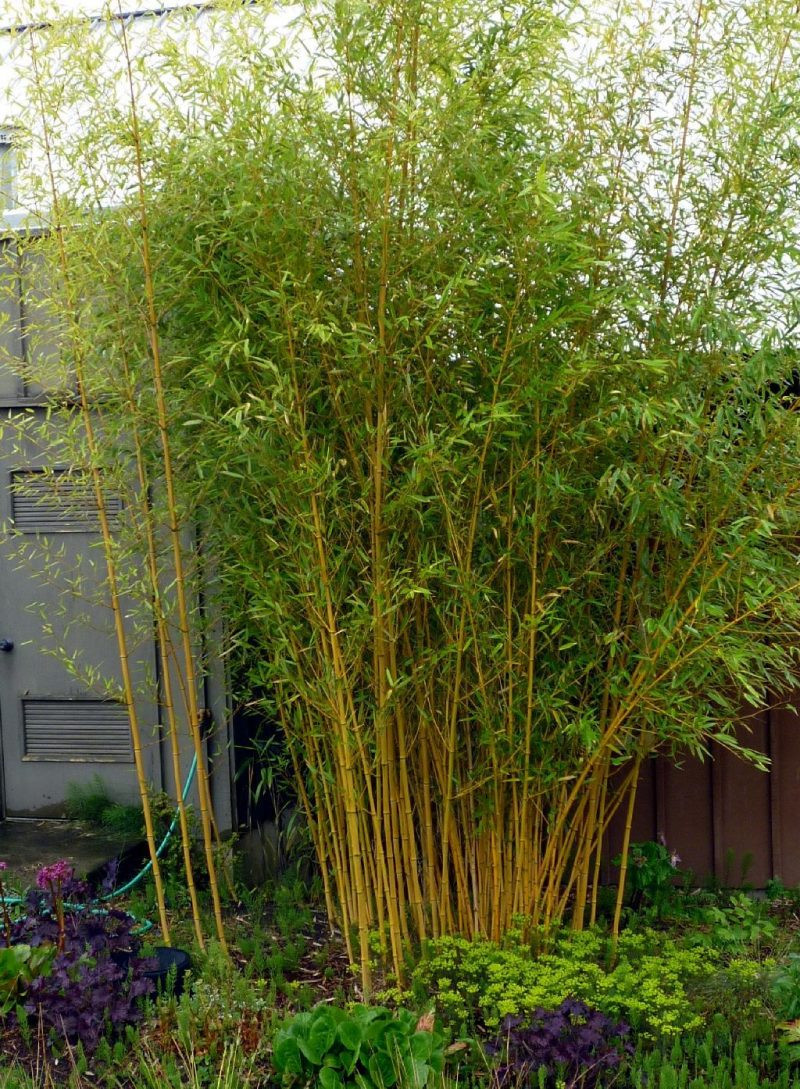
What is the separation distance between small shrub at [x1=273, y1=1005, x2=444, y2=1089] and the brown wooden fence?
1.83 meters

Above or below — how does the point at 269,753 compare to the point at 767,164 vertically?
below

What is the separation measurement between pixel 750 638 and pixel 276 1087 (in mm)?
1704

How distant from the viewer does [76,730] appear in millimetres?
4520

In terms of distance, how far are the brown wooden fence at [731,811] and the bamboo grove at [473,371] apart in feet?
3.28

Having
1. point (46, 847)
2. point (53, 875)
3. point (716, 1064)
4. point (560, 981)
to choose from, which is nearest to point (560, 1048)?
point (560, 981)

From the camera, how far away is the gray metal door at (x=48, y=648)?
4.40 meters

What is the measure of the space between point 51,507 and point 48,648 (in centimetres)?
56

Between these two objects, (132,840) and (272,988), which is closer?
(272,988)

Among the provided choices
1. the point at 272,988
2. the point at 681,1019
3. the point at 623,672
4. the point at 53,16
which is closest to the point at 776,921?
the point at 681,1019

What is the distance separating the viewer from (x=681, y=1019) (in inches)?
114

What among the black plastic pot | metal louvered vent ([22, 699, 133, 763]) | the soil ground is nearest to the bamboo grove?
the black plastic pot

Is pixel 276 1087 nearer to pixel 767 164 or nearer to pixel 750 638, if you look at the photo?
pixel 750 638

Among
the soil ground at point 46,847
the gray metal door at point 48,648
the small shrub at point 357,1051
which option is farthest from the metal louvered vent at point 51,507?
the small shrub at point 357,1051

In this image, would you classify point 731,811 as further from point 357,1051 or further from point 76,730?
point 76,730
